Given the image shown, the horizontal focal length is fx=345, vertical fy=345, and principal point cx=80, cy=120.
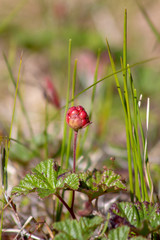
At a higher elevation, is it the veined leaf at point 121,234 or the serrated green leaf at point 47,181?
the serrated green leaf at point 47,181

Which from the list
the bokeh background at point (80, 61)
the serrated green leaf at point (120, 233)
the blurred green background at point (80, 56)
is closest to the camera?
the serrated green leaf at point (120, 233)

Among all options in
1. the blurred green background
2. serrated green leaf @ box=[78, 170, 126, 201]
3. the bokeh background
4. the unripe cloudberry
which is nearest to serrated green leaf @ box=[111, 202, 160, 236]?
serrated green leaf @ box=[78, 170, 126, 201]

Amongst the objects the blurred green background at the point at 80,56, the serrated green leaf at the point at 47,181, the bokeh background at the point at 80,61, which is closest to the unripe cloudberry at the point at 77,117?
the serrated green leaf at the point at 47,181

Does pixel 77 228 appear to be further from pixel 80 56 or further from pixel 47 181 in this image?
pixel 80 56

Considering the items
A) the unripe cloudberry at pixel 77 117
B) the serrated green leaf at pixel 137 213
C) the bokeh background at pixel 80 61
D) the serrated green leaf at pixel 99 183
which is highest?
the bokeh background at pixel 80 61

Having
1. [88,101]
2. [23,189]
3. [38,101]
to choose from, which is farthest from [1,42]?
[23,189]

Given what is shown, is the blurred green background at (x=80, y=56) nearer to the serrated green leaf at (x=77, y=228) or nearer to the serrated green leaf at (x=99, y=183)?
the serrated green leaf at (x=99, y=183)

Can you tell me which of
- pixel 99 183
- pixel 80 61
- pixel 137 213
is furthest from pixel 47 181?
pixel 80 61
